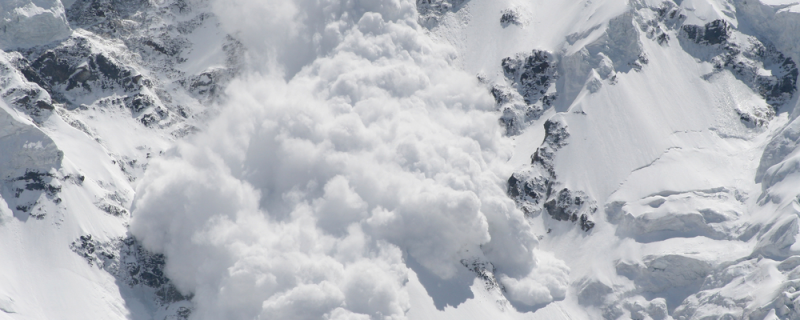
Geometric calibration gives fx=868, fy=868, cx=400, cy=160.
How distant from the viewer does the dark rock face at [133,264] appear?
291 ft

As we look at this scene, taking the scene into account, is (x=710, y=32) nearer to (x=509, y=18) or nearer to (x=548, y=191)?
(x=509, y=18)

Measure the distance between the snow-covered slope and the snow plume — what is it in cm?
26

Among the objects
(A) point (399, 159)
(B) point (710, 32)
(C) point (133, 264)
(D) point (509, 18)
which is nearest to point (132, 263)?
(C) point (133, 264)

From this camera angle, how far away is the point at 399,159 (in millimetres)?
100062

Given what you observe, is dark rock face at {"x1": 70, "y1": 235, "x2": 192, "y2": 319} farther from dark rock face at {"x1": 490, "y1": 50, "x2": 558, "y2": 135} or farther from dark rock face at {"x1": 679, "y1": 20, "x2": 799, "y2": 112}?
dark rock face at {"x1": 679, "y1": 20, "x2": 799, "y2": 112}

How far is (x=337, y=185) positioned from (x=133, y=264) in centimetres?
2309

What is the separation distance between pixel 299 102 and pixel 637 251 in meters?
41.6

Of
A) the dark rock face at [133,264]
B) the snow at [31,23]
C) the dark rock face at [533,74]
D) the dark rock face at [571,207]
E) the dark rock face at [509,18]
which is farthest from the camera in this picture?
the dark rock face at [509,18]

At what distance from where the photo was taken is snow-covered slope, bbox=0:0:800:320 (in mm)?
88625

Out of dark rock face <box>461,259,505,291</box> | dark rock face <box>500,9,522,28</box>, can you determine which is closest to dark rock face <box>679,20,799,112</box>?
dark rock face <box>500,9,522,28</box>

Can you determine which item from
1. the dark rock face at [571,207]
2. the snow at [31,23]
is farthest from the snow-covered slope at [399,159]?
the dark rock face at [571,207]

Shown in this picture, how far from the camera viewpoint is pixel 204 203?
9406cm

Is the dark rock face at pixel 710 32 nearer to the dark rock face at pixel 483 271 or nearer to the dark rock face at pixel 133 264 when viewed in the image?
the dark rock face at pixel 483 271

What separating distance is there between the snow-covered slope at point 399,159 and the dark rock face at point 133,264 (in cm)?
23
